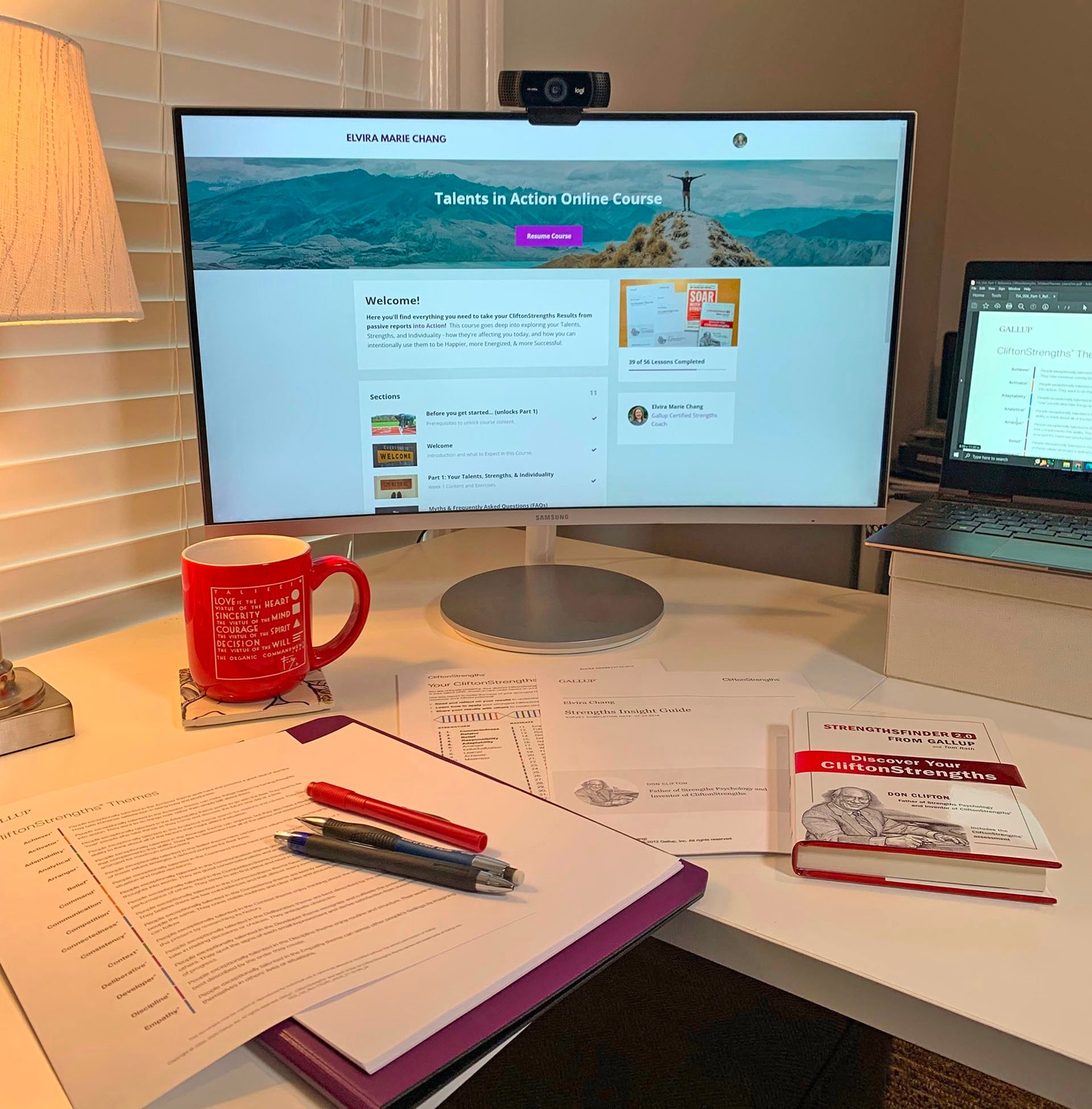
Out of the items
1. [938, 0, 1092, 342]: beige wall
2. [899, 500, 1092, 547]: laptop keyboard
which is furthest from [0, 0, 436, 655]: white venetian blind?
[938, 0, 1092, 342]: beige wall

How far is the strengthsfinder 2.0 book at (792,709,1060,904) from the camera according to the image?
2.00 ft

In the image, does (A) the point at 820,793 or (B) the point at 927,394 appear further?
(B) the point at 927,394

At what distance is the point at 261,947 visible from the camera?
1.71 ft

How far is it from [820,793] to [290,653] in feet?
1.42

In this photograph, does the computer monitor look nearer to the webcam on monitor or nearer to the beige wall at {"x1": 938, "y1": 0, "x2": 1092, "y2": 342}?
the webcam on monitor

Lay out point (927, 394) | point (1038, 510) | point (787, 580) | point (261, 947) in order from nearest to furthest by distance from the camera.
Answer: point (261, 947) < point (1038, 510) < point (787, 580) < point (927, 394)

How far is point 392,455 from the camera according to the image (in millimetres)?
962

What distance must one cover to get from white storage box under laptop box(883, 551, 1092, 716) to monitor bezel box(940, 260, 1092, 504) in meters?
0.16

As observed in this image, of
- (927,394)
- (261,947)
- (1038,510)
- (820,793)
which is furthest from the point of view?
(927,394)

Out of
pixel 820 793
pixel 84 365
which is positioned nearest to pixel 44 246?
pixel 84 365

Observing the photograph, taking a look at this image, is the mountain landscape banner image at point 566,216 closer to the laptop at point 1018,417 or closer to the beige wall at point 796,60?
the laptop at point 1018,417

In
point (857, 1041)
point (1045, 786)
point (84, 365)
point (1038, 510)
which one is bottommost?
point (857, 1041)

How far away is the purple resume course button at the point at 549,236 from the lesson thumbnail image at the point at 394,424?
0.62 ft

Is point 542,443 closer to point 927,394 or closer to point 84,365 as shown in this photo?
point 84,365
